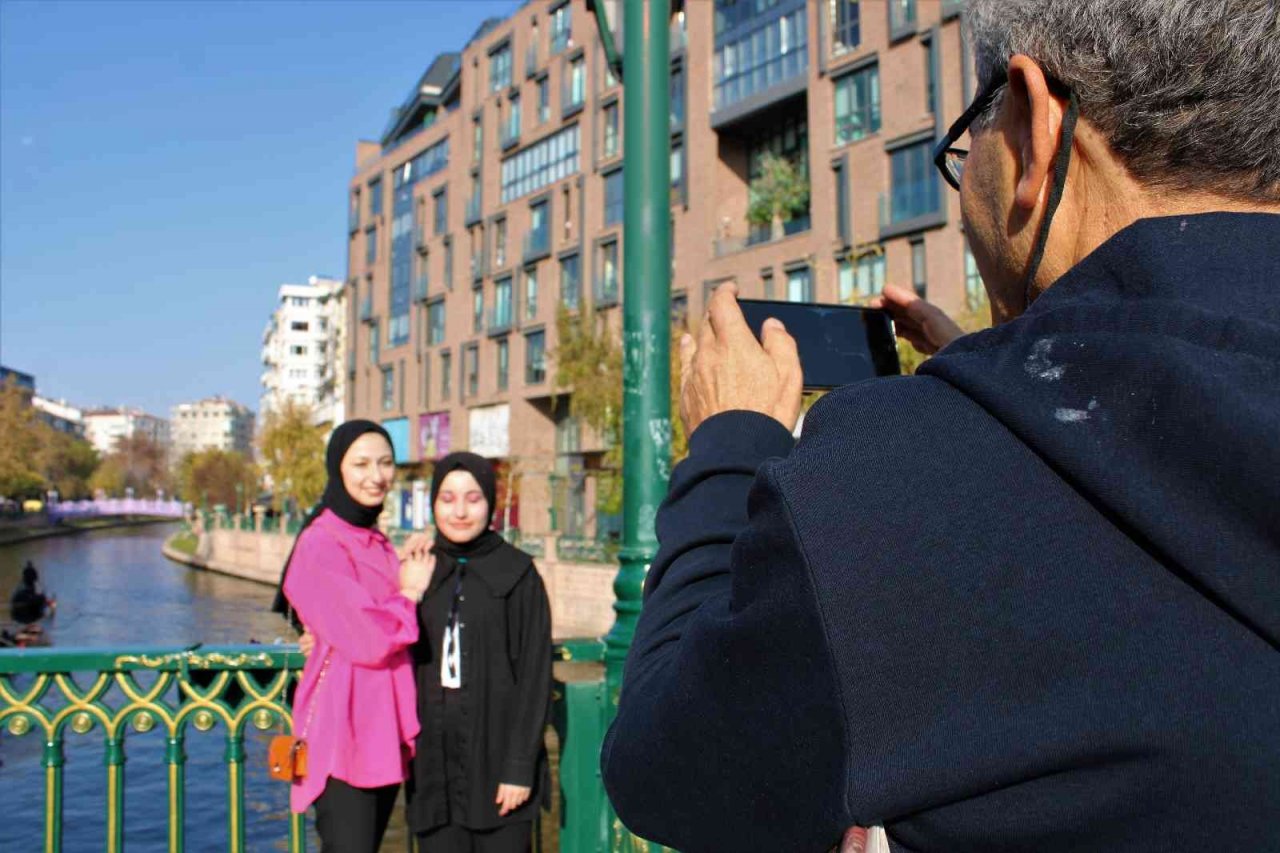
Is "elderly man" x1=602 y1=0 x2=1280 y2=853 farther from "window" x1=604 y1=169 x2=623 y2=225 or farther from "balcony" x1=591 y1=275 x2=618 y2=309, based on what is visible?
"window" x1=604 y1=169 x2=623 y2=225

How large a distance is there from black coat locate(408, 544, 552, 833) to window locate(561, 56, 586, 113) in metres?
38.5

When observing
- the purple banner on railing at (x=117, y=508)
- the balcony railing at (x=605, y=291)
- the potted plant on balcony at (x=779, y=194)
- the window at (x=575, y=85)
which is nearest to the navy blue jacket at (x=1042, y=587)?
the potted plant on balcony at (x=779, y=194)

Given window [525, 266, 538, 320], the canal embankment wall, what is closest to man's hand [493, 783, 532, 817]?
the canal embankment wall

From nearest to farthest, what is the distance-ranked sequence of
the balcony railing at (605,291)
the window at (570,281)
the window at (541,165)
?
the balcony railing at (605,291), the window at (570,281), the window at (541,165)

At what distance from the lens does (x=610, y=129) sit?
3916cm

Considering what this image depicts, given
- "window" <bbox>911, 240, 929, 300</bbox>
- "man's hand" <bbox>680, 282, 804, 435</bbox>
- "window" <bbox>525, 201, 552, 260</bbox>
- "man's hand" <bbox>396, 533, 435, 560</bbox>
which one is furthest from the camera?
"window" <bbox>525, 201, 552, 260</bbox>

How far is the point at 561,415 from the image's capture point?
1668 inches

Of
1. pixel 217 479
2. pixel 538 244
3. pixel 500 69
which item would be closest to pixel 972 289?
pixel 538 244

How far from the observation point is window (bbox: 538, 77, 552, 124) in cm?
4322

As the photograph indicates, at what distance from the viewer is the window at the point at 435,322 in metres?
49.8

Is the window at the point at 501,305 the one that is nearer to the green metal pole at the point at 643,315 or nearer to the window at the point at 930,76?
the window at the point at 930,76

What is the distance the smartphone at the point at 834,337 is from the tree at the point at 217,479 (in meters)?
81.0

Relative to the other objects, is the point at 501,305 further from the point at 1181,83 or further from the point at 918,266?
the point at 1181,83

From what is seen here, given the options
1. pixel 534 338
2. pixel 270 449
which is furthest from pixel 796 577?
pixel 270 449
